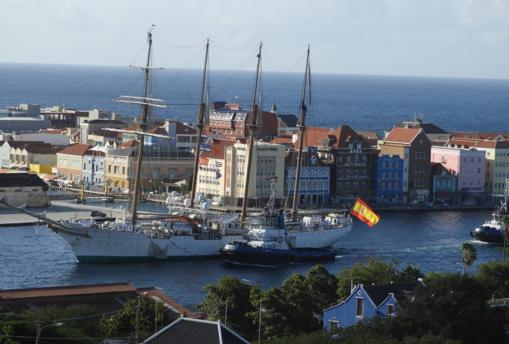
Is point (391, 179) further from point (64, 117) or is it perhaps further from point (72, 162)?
point (64, 117)

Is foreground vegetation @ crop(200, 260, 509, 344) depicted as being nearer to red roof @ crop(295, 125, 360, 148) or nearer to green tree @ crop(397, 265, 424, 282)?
green tree @ crop(397, 265, 424, 282)

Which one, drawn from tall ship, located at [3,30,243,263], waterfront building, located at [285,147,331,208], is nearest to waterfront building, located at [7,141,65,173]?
waterfront building, located at [285,147,331,208]

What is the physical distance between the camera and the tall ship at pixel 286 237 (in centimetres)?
4681

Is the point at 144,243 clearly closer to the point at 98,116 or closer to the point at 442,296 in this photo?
the point at 442,296

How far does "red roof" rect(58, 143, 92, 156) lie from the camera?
68875mm

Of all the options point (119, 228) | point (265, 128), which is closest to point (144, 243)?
point (119, 228)

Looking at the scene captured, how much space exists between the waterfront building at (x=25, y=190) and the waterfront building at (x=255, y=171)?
288 inches

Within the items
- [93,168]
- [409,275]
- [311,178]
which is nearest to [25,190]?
A: [93,168]

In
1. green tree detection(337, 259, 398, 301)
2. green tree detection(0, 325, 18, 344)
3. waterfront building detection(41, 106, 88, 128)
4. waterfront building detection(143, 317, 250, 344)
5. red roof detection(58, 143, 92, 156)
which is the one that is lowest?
green tree detection(0, 325, 18, 344)

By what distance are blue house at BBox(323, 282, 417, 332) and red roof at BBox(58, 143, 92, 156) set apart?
3918 centimetres

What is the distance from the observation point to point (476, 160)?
225ft

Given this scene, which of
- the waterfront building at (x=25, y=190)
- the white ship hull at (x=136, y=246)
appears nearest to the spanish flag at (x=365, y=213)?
the white ship hull at (x=136, y=246)

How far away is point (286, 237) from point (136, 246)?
495 centimetres

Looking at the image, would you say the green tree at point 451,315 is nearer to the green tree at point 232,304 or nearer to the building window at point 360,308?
the building window at point 360,308
